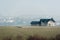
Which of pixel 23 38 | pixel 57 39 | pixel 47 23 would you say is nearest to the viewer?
pixel 57 39

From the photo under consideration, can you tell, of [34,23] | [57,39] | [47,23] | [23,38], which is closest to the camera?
[57,39]

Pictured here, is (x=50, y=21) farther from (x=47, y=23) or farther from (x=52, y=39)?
(x=52, y=39)

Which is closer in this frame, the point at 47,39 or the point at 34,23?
the point at 47,39

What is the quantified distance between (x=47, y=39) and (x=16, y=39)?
3380 mm

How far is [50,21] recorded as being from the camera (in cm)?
5906

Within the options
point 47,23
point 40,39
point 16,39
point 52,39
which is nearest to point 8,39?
point 16,39

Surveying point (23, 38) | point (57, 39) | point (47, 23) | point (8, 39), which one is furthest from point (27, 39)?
point (47, 23)

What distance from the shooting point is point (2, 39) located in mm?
19203

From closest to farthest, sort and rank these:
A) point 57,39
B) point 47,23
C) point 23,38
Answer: point 57,39, point 23,38, point 47,23

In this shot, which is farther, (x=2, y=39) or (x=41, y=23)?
(x=41, y=23)

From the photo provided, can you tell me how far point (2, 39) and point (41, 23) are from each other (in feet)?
137

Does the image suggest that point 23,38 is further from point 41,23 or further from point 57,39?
point 41,23

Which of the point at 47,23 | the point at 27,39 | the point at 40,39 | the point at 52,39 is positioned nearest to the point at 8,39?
the point at 27,39

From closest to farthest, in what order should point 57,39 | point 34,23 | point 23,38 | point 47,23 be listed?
1. point 57,39
2. point 23,38
3. point 47,23
4. point 34,23
